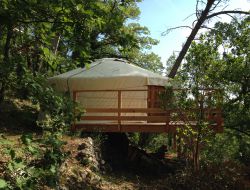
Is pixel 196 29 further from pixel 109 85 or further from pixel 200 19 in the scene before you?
pixel 109 85

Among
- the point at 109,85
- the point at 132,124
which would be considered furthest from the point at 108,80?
the point at 132,124

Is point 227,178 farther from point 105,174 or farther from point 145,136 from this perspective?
point 145,136

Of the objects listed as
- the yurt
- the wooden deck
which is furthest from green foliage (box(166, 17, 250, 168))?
the yurt

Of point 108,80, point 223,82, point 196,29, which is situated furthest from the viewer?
point 196,29

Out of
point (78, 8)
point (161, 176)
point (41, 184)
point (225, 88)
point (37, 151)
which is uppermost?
point (78, 8)

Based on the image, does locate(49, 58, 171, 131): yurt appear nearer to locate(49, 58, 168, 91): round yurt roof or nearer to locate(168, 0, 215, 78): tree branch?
locate(49, 58, 168, 91): round yurt roof

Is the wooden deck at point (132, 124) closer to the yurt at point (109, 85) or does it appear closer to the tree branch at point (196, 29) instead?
the yurt at point (109, 85)

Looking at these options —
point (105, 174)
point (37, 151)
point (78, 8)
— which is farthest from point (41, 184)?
point (105, 174)

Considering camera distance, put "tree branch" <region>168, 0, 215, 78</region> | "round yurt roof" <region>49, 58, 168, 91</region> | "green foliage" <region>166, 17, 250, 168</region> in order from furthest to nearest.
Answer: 1. "tree branch" <region>168, 0, 215, 78</region>
2. "round yurt roof" <region>49, 58, 168, 91</region>
3. "green foliage" <region>166, 17, 250, 168</region>

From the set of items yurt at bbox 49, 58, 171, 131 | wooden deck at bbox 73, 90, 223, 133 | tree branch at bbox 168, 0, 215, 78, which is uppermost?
tree branch at bbox 168, 0, 215, 78

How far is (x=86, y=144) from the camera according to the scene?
8977 millimetres

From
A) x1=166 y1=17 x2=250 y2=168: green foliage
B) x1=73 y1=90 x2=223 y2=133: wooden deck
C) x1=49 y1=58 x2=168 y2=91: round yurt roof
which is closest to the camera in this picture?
x1=166 y1=17 x2=250 y2=168: green foliage

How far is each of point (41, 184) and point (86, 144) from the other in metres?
3.14

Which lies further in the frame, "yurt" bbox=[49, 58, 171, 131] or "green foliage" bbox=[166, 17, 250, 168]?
"yurt" bbox=[49, 58, 171, 131]
